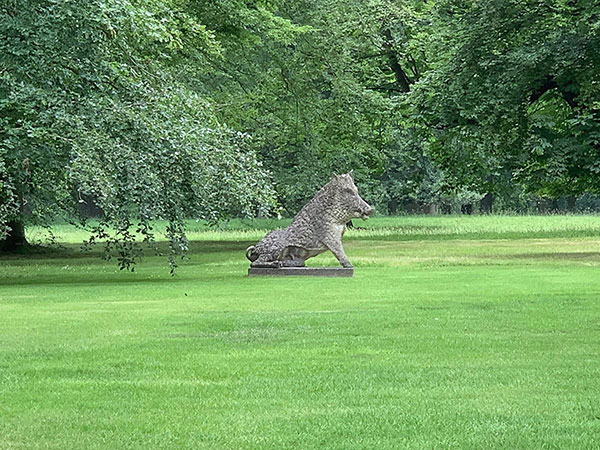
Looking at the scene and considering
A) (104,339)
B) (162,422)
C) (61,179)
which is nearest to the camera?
(162,422)

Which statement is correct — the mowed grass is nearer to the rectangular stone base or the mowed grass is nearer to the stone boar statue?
the rectangular stone base

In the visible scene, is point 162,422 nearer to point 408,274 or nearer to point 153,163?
point 153,163

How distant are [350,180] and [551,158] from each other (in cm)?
837

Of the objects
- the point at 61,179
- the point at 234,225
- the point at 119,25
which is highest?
the point at 119,25

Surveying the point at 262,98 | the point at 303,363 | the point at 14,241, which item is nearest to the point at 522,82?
the point at 262,98

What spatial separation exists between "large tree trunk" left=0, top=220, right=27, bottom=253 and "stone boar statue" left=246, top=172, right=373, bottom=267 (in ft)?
47.4

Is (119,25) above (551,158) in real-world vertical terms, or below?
above

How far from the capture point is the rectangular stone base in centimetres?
2453

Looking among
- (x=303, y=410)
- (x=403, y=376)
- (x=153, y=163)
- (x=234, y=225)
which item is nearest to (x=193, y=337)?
(x=403, y=376)

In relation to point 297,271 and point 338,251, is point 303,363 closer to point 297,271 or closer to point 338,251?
point 338,251

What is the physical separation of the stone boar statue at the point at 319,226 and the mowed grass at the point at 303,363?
182 centimetres

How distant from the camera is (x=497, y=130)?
31.9 meters

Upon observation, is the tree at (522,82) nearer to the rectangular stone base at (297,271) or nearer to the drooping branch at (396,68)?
the rectangular stone base at (297,271)

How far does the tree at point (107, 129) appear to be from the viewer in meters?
20.9
